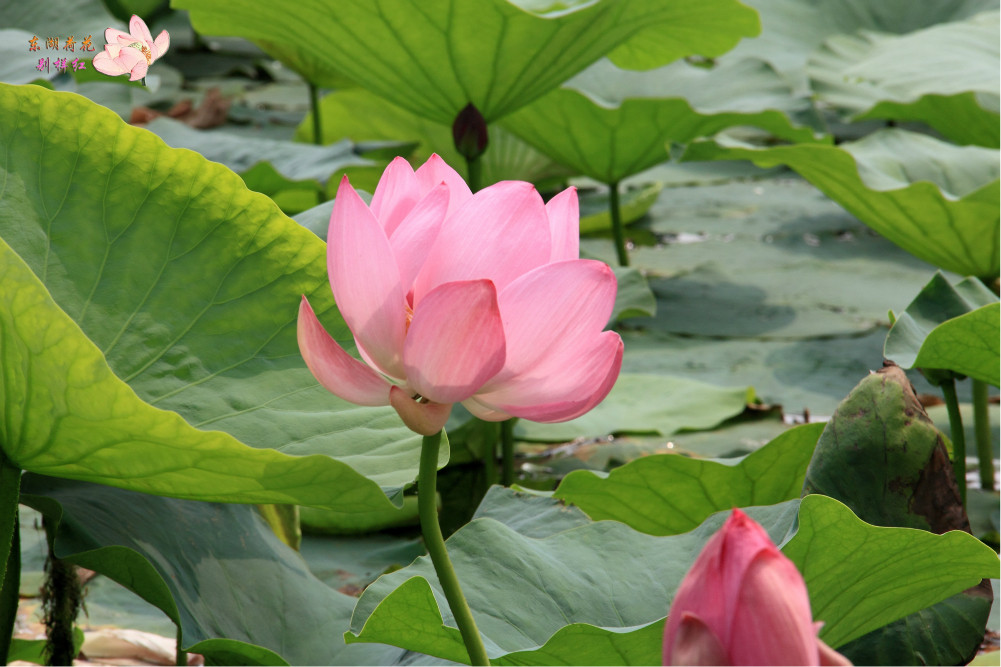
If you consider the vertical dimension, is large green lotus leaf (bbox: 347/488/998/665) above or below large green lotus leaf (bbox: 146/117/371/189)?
below

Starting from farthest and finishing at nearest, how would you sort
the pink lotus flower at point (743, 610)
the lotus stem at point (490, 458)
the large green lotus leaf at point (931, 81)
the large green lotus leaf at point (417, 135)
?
the large green lotus leaf at point (417, 135) < the large green lotus leaf at point (931, 81) < the lotus stem at point (490, 458) < the pink lotus flower at point (743, 610)

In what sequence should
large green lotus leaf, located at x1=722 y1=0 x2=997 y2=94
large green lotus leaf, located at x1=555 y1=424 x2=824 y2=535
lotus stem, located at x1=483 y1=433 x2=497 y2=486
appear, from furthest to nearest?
large green lotus leaf, located at x1=722 y1=0 x2=997 y2=94, lotus stem, located at x1=483 y1=433 x2=497 y2=486, large green lotus leaf, located at x1=555 y1=424 x2=824 y2=535

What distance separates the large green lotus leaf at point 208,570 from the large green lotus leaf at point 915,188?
0.89 metres

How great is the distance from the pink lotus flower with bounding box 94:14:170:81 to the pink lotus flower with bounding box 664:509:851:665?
0.62 m

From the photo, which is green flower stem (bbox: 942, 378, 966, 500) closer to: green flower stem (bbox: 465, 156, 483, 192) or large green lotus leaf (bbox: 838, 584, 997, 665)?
large green lotus leaf (bbox: 838, 584, 997, 665)

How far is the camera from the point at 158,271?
661 mm

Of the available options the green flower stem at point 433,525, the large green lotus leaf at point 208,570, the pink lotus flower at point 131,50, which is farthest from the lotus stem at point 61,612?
the green flower stem at point 433,525

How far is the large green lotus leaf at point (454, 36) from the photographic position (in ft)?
3.89

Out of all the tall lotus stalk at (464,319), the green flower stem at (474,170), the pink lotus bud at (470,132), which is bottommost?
the tall lotus stalk at (464,319)

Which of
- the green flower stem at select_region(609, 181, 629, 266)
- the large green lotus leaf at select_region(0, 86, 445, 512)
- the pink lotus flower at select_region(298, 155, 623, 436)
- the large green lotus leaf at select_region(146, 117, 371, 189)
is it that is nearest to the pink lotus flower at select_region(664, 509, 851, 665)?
the pink lotus flower at select_region(298, 155, 623, 436)

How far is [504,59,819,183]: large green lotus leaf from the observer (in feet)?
5.36

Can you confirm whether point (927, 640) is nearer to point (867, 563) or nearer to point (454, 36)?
point (867, 563)

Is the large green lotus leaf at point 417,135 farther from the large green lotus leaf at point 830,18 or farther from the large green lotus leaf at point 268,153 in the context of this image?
the large green lotus leaf at point 830,18

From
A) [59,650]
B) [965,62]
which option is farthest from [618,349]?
[965,62]
